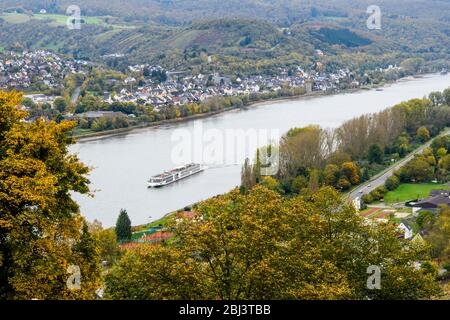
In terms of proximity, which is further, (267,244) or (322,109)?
(322,109)

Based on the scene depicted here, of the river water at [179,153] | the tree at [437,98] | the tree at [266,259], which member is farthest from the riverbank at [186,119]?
the tree at [266,259]

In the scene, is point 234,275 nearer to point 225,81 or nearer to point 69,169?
point 69,169

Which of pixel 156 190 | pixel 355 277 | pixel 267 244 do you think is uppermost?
pixel 267 244

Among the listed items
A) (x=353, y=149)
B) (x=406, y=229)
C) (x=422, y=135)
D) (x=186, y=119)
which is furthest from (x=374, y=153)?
(x=186, y=119)

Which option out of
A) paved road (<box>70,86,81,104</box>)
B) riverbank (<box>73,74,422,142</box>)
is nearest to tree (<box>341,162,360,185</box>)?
riverbank (<box>73,74,422,142</box>)

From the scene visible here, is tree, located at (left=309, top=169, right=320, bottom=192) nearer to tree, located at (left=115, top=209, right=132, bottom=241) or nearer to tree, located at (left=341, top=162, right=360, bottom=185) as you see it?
tree, located at (left=341, top=162, right=360, bottom=185)

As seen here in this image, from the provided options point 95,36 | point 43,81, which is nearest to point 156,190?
point 43,81
